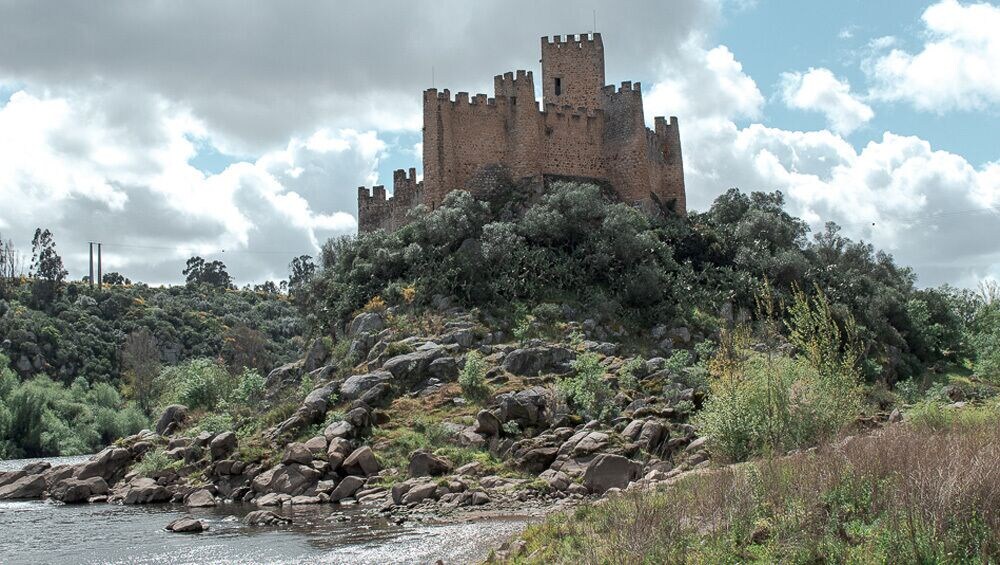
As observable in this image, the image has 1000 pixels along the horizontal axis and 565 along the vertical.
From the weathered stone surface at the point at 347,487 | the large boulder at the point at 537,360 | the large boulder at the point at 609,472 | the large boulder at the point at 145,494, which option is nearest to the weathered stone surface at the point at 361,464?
the weathered stone surface at the point at 347,487

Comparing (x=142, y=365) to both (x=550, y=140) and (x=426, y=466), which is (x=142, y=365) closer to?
(x=550, y=140)

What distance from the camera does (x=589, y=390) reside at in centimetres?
3058

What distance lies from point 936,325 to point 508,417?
1101 inches

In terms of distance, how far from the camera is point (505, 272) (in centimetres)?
3975

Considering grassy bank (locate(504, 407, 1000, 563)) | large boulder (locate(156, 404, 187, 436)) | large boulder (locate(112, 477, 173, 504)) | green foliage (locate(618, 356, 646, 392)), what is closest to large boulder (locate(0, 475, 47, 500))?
large boulder (locate(112, 477, 173, 504))

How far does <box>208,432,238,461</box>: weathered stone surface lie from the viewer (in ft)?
100

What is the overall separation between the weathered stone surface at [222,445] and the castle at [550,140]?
1651 cm

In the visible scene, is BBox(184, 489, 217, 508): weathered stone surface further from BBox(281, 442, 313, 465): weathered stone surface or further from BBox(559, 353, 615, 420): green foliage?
BBox(559, 353, 615, 420): green foliage

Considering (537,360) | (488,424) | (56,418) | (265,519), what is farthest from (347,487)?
(56,418)

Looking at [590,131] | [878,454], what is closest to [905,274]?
[590,131]

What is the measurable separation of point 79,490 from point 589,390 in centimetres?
1631

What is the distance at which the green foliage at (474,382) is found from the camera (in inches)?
1273

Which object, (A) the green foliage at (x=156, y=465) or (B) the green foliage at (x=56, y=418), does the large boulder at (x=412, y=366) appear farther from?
(B) the green foliage at (x=56, y=418)

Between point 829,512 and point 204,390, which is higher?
point 204,390
